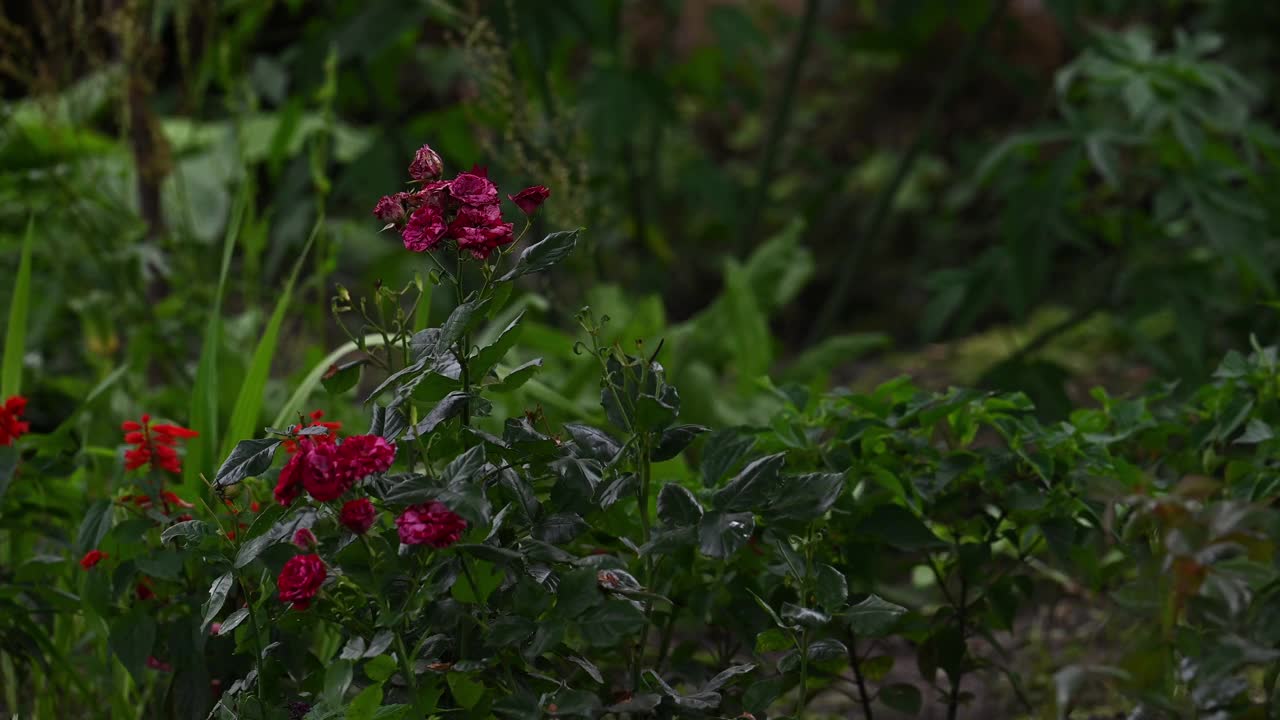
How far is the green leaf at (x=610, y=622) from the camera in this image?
3.57 feet

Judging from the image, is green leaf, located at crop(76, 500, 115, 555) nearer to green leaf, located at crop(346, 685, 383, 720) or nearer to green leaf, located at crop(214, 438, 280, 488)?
green leaf, located at crop(214, 438, 280, 488)

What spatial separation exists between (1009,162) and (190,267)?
1.75 meters

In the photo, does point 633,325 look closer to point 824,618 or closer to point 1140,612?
point 824,618

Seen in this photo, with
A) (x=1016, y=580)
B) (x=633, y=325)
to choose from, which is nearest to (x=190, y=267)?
(x=633, y=325)

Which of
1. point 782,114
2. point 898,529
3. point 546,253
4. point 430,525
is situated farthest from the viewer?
point 782,114

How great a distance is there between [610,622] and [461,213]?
383 mm

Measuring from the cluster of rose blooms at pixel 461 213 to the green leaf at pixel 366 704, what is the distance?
38 cm

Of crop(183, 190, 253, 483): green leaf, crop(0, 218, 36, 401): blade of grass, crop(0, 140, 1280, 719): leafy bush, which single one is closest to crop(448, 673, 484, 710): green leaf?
crop(0, 140, 1280, 719): leafy bush

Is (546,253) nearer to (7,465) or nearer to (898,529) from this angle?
(898,529)

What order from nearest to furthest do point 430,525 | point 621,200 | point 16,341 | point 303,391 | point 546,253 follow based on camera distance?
point 430,525 < point 546,253 < point 303,391 < point 16,341 < point 621,200

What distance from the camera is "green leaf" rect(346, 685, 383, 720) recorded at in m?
1.10

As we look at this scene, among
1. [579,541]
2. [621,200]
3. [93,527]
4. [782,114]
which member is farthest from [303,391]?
[621,200]

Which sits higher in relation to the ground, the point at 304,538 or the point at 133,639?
the point at 304,538

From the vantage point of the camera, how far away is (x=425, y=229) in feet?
3.76
